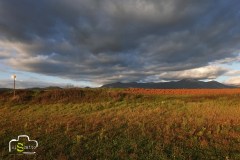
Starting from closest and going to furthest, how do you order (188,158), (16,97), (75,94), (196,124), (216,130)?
(188,158) → (216,130) → (196,124) → (16,97) → (75,94)

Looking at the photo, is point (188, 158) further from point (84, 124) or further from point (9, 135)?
point (9, 135)

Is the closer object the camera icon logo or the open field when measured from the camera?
the open field

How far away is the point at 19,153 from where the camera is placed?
13.6m

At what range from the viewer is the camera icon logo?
13977mm

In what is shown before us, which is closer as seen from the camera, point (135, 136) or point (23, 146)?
point (23, 146)

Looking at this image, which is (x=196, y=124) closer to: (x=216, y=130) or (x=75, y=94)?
(x=216, y=130)

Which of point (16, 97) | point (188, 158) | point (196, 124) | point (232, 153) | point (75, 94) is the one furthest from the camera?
point (75, 94)

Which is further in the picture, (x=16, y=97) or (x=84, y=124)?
(x=16, y=97)

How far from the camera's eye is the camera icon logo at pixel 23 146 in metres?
14.0

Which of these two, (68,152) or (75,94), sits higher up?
(75,94)

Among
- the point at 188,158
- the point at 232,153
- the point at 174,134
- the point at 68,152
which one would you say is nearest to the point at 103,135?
the point at 68,152

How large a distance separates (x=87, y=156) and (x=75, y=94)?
1025 inches

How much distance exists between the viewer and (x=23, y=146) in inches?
576

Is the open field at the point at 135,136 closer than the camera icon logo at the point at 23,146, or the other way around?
the open field at the point at 135,136
